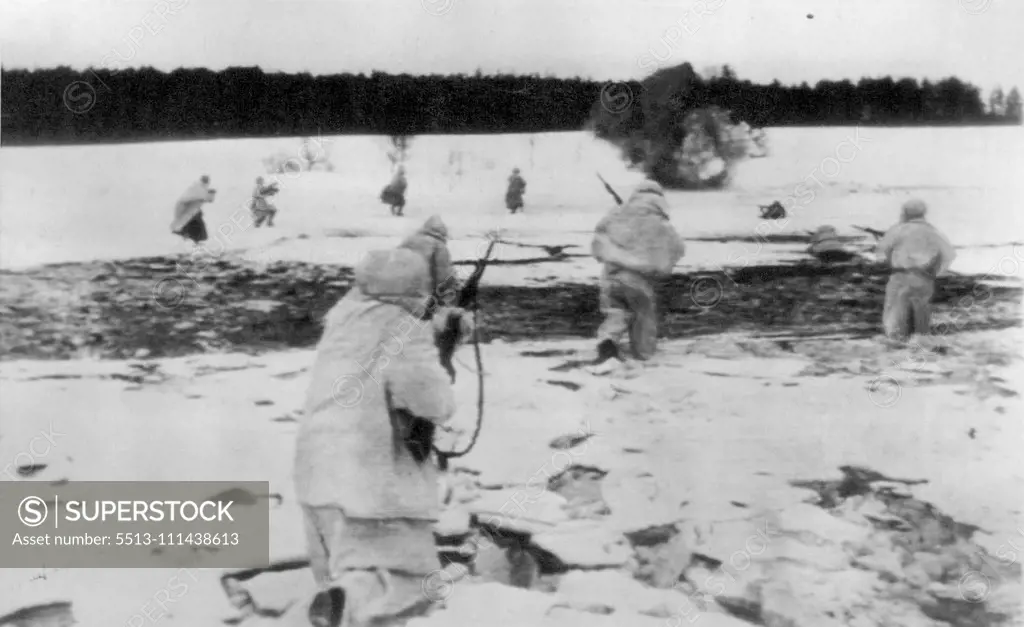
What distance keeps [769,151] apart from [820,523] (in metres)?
1.35

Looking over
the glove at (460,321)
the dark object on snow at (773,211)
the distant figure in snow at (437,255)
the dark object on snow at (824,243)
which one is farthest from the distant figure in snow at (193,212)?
the dark object on snow at (824,243)

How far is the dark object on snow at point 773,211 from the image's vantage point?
10.5 feet

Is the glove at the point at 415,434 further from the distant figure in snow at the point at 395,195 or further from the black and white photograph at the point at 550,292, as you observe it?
the distant figure in snow at the point at 395,195

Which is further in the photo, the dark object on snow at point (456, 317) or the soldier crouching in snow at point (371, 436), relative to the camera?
the dark object on snow at point (456, 317)

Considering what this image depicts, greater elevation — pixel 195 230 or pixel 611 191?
pixel 611 191

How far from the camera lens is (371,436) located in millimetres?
2637

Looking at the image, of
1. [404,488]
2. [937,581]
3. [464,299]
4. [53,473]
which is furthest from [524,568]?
[53,473]

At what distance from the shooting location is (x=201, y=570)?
306cm

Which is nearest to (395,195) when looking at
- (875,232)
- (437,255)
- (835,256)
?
(437,255)

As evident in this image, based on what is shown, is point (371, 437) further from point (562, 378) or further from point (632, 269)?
point (632, 269)

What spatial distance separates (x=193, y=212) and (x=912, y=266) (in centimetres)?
262

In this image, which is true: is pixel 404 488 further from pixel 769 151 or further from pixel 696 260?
pixel 769 151

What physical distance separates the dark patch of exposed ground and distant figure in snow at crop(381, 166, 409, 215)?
0.29m

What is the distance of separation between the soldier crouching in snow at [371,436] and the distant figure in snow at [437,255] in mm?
320
